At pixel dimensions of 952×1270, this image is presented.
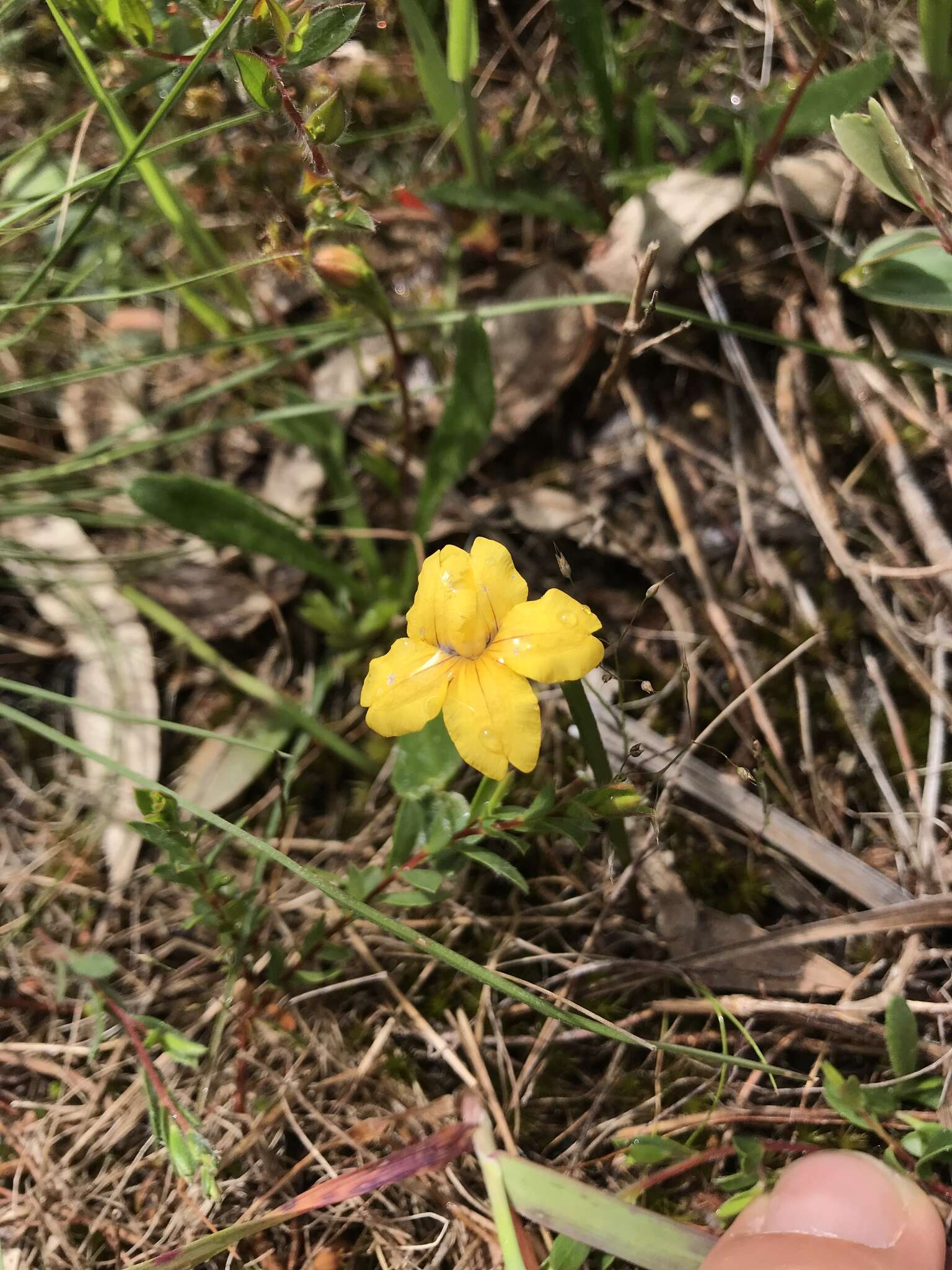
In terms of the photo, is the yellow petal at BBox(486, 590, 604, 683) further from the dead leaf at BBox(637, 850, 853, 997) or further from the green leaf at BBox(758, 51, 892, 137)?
the green leaf at BBox(758, 51, 892, 137)

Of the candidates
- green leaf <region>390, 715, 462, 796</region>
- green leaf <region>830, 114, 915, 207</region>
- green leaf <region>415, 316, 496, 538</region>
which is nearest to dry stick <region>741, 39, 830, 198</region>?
green leaf <region>830, 114, 915, 207</region>

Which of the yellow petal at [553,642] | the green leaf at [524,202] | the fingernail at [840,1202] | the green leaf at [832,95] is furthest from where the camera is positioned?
the green leaf at [524,202]

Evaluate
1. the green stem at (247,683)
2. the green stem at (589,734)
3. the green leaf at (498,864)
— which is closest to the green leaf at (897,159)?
the green stem at (589,734)

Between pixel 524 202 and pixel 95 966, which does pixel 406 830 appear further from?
pixel 524 202

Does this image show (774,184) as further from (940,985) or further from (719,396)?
(940,985)

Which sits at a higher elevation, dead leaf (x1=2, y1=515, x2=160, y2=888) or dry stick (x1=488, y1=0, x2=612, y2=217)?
dry stick (x1=488, y1=0, x2=612, y2=217)

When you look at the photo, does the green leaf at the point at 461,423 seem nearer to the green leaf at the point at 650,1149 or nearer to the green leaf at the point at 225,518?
the green leaf at the point at 225,518

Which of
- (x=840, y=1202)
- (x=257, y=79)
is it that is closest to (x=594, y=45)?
(x=257, y=79)
